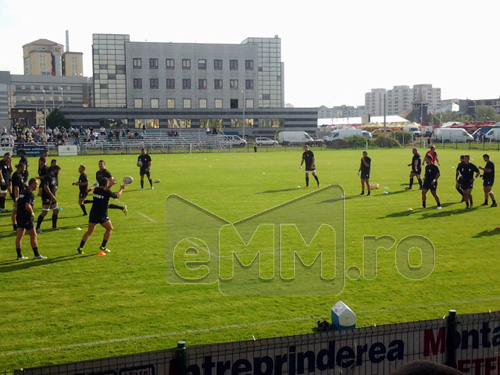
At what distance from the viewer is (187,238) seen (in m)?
15.5

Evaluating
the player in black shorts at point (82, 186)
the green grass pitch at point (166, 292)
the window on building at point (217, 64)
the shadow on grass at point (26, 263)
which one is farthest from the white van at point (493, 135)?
the shadow on grass at point (26, 263)

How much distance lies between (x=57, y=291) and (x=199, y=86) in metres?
81.0

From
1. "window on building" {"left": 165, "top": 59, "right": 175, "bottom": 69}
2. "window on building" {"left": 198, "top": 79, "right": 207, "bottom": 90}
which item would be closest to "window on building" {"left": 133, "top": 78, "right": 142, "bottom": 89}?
"window on building" {"left": 165, "top": 59, "right": 175, "bottom": 69}

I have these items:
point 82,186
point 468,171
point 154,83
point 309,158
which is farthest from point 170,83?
point 468,171

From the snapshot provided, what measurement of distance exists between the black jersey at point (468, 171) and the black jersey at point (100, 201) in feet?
42.1

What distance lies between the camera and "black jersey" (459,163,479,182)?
2000cm

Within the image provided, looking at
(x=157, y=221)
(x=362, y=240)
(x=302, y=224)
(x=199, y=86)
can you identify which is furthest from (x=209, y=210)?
(x=199, y=86)

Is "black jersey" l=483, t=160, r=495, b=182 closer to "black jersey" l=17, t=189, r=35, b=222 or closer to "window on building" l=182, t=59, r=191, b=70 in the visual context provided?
"black jersey" l=17, t=189, r=35, b=222

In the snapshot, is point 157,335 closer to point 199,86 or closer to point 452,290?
point 452,290

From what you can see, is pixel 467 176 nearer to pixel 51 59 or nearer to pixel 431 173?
pixel 431 173

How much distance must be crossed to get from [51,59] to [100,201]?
17700cm

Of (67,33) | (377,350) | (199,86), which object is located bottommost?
(377,350)

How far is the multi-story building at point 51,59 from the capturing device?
174m

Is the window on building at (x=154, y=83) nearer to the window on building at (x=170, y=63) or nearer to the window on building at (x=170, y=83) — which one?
the window on building at (x=170, y=83)
